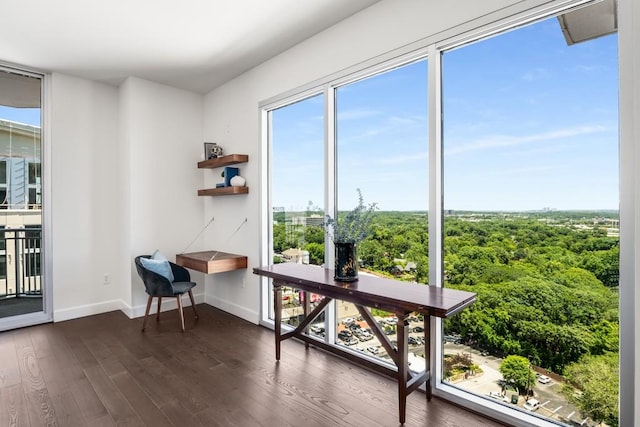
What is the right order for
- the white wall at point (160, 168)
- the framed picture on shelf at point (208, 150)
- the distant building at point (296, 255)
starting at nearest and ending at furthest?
the distant building at point (296, 255), the white wall at point (160, 168), the framed picture on shelf at point (208, 150)

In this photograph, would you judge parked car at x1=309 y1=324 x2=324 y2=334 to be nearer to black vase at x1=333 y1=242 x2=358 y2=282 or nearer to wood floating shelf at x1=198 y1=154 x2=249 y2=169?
black vase at x1=333 y1=242 x2=358 y2=282

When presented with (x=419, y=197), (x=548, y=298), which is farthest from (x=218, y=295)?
(x=548, y=298)

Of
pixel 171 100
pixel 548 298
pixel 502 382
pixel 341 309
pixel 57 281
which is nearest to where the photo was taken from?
pixel 548 298

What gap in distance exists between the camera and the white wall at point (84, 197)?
3965 mm

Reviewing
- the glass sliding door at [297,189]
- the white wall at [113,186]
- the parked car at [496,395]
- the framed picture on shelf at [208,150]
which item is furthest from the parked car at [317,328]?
the framed picture on shelf at [208,150]

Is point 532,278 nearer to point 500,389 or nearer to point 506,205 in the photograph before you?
point 506,205

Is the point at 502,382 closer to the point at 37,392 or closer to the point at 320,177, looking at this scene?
the point at 320,177

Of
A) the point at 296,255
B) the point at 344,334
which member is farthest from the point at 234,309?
the point at 344,334

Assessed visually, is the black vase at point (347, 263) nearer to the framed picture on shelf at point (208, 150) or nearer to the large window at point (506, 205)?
the large window at point (506, 205)

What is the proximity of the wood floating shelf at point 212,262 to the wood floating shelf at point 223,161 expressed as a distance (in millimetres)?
1061

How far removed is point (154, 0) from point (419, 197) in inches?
95.0

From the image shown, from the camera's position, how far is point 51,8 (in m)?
2.68

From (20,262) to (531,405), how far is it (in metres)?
5.03

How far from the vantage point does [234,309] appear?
4160 mm
